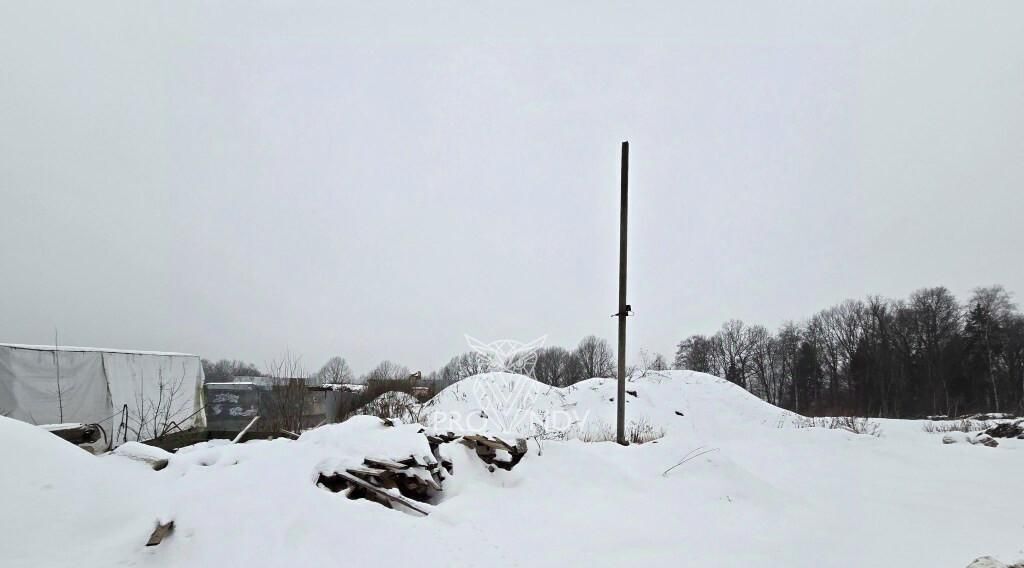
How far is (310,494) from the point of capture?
11.1 ft

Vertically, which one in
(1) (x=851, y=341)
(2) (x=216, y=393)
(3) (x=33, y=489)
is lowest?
(2) (x=216, y=393)

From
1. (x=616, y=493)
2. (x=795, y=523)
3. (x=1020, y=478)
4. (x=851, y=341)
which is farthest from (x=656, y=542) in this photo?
(x=851, y=341)

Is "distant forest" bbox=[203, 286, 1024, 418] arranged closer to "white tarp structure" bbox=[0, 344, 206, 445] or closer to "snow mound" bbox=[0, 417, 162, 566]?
"white tarp structure" bbox=[0, 344, 206, 445]

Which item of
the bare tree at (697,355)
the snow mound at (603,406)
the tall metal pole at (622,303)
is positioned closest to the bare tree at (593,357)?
the bare tree at (697,355)

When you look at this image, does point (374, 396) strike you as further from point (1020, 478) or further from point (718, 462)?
point (1020, 478)

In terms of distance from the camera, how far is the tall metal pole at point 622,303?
838 centimetres

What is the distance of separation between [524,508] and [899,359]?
164 ft

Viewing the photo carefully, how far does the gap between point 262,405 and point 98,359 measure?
6.76m

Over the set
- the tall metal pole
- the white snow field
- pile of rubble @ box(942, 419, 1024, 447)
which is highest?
the tall metal pole

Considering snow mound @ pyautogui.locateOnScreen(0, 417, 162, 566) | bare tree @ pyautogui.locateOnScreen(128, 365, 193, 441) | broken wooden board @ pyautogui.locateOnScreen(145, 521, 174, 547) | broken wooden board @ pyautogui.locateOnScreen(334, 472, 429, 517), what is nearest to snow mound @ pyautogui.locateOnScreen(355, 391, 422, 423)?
broken wooden board @ pyautogui.locateOnScreen(334, 472, 429, 517)

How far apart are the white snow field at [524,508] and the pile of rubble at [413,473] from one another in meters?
0.10

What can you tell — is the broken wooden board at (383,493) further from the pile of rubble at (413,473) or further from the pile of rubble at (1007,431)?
the pile of rubble at (1007,431)

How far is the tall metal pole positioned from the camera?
27.5 ft

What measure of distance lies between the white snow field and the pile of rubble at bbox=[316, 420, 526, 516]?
10cm
